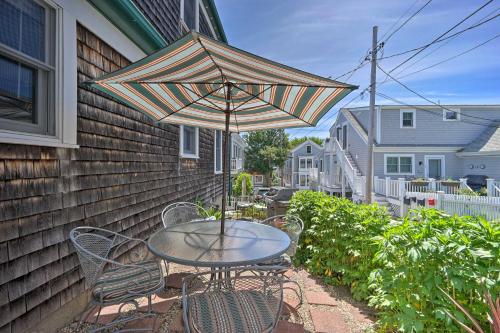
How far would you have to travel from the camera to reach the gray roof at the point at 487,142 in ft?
49.4

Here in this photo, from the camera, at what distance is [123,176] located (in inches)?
146

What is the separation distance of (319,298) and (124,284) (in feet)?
6.47

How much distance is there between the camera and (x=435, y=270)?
6.35 ft

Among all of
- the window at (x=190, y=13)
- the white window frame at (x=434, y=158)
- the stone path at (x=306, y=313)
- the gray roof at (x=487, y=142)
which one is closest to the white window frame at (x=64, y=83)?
the stone path at (x=306, y=313)

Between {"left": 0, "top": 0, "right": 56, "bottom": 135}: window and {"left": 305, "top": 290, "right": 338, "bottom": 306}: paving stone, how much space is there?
2961 mm

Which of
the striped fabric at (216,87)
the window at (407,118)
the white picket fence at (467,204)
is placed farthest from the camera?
the window at (407,118)

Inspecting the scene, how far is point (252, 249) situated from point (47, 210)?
175 centimetres

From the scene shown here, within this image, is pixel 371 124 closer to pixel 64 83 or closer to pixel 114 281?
pixel 64 83

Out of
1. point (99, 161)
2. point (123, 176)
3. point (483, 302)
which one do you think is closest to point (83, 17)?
point (99, 161)

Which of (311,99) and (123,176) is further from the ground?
(311,99)

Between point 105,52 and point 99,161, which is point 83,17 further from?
point 99,161

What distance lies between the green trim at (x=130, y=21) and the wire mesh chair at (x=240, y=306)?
3113 mm

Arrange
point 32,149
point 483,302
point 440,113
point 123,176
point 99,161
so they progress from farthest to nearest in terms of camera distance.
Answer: point 440,113
point 123,176
point 99,161
point 32,149
point 483,302

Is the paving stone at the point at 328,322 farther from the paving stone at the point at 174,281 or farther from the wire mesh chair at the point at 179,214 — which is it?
the wire mesh chair at the point at 179,214
